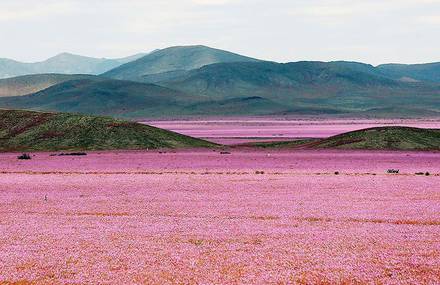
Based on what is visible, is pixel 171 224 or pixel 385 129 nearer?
pixel 171 224

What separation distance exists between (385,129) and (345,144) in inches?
323

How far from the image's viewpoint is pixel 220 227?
28.2m

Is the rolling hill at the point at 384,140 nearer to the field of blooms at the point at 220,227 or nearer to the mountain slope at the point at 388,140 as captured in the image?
the mountain slope at the point at 388,140

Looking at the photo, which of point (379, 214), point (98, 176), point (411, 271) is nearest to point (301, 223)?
point (379, 214)

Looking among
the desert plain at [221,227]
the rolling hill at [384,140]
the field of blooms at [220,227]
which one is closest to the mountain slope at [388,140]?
the rolling hill at [384,140]

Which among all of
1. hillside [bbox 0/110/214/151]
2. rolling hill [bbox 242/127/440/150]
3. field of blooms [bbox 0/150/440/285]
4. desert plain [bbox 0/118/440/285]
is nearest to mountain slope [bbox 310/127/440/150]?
rolling hill [bbox 242/127/440/150]

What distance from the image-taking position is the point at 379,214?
32.2 metres

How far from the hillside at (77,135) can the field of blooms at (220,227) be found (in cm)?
3971

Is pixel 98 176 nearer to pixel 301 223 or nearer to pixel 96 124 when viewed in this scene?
pixel 301 223

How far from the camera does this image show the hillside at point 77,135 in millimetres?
97375

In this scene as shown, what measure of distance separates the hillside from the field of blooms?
130 ft

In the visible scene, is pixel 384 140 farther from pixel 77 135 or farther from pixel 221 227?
pixel 221 227

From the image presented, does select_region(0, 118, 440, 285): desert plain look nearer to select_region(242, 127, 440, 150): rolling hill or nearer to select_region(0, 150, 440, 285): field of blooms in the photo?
select_region(0, 150, 440, 285): field of blooms

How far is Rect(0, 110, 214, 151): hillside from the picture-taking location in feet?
319
